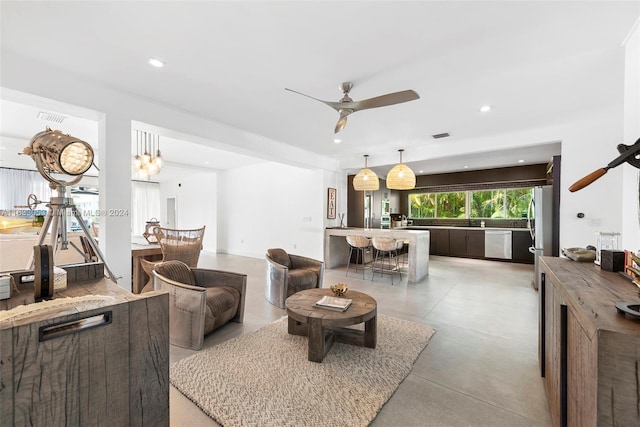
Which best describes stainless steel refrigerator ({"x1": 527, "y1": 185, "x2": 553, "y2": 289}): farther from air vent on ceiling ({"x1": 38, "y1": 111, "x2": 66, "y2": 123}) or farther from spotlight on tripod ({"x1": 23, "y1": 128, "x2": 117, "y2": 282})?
air vent on ceiling ({"x1": 38, "y1": 111, "x2": 66, "y2": 123})

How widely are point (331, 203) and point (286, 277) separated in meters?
3.25

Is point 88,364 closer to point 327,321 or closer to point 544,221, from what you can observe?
point 327,321

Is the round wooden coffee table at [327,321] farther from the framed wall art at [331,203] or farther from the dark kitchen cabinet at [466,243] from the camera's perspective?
the dark kitchen cabinet at [466,243]

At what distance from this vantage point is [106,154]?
2729 mm

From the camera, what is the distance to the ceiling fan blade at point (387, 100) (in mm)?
2127

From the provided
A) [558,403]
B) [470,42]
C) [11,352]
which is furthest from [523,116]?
[11,352]

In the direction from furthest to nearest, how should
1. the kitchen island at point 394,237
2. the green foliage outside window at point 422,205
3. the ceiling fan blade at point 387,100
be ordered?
the green foliage outside window at point 422,205
the kitchen island at point 394,237
the ceiling fan blade at point 387,100

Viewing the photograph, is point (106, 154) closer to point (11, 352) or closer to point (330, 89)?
point (330, 89)

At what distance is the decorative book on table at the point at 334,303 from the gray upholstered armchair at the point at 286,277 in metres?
1.01

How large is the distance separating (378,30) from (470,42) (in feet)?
2.42

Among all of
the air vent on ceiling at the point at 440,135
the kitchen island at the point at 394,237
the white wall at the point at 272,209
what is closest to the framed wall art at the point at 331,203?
the white wall at the point at 272,209

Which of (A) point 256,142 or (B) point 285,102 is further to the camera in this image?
(A) point 256,142

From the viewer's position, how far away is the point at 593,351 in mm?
804

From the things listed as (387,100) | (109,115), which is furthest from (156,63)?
(387,100)
